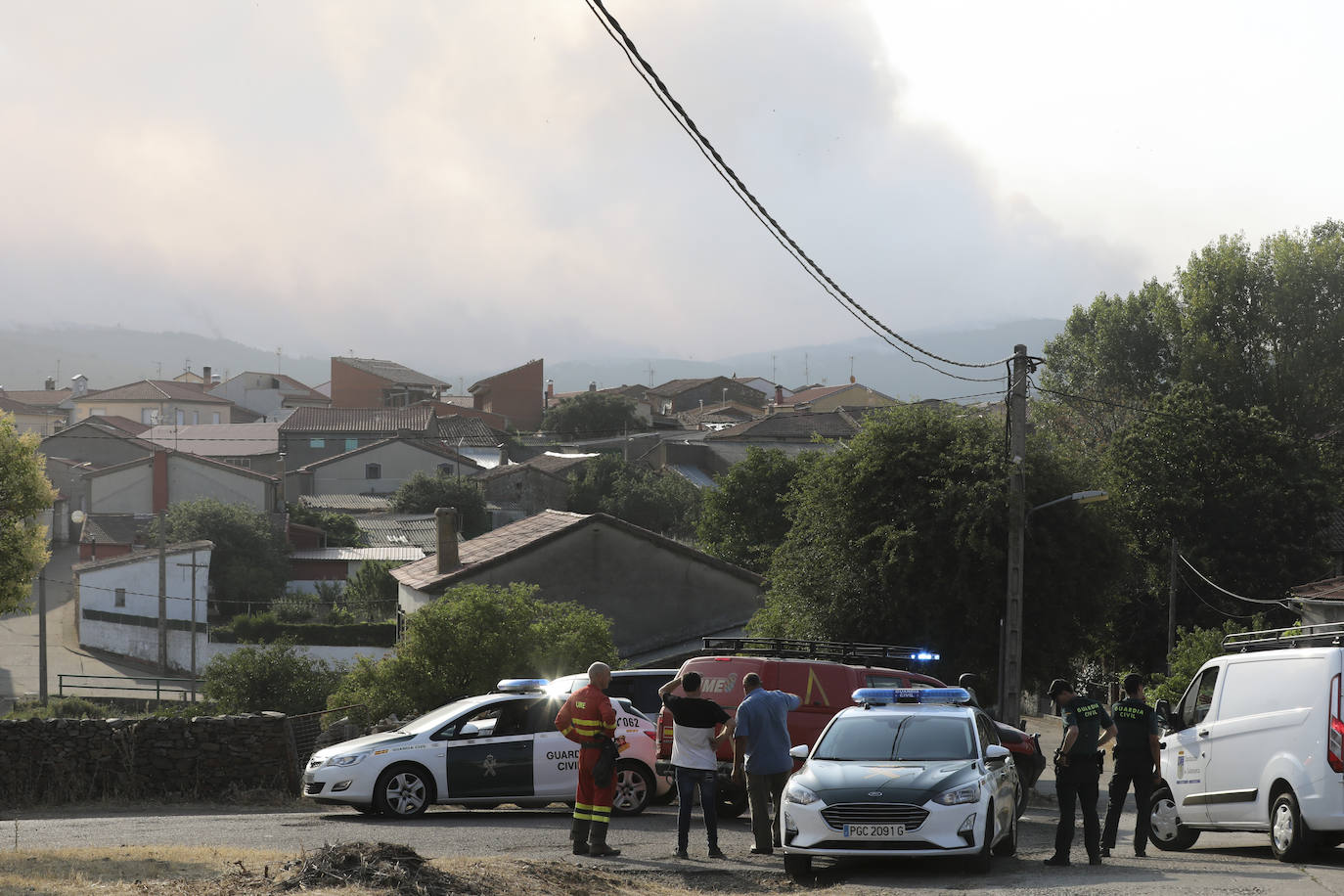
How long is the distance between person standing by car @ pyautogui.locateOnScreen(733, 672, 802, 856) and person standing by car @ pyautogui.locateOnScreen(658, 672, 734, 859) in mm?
241

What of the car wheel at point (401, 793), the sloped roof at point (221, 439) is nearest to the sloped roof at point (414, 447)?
the sloped roof at point (221, 439)

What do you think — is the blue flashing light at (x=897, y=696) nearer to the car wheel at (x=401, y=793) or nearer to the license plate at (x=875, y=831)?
the license plate at (x=875, y=831)

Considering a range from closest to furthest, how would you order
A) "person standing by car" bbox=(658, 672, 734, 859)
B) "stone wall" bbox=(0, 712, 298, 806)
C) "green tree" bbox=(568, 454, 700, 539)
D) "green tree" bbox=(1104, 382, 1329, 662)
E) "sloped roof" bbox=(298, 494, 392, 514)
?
"person standing by car" bbox=(658, 672, 734, 859), "stone wall" bbox=(0, 712, 298, 806), "green tree" bbox=(1104, 382, 1329, 662), "green tree" bbox=(568, 454, 700, 539), "sloped roof" bbox=(298, 494, 392, 514)

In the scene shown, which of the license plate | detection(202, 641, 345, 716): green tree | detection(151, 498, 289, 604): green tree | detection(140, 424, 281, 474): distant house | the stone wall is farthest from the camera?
detection(140, 424, 281, 474): distant house

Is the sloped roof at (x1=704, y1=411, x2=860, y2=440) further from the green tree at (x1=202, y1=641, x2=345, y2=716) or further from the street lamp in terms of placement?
the street lamp

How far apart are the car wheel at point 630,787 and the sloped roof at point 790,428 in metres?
68.8

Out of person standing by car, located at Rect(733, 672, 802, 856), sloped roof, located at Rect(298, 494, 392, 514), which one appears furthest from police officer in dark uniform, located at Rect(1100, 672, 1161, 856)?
sloped roof, located at Rect(298, 494, 392, 514)

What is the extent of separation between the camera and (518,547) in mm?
33688

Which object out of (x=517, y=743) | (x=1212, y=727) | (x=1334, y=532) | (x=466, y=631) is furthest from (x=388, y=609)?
(x=1212, y=727)

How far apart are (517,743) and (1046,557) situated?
48.5ft

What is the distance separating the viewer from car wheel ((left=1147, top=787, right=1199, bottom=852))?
14.2 meters

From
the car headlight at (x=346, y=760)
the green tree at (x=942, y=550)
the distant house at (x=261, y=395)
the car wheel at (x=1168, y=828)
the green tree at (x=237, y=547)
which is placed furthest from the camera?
the distant house at (x=261, y=395)

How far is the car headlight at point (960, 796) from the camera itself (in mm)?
10891

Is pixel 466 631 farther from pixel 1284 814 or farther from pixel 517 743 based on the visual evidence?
pixel 1284 814
